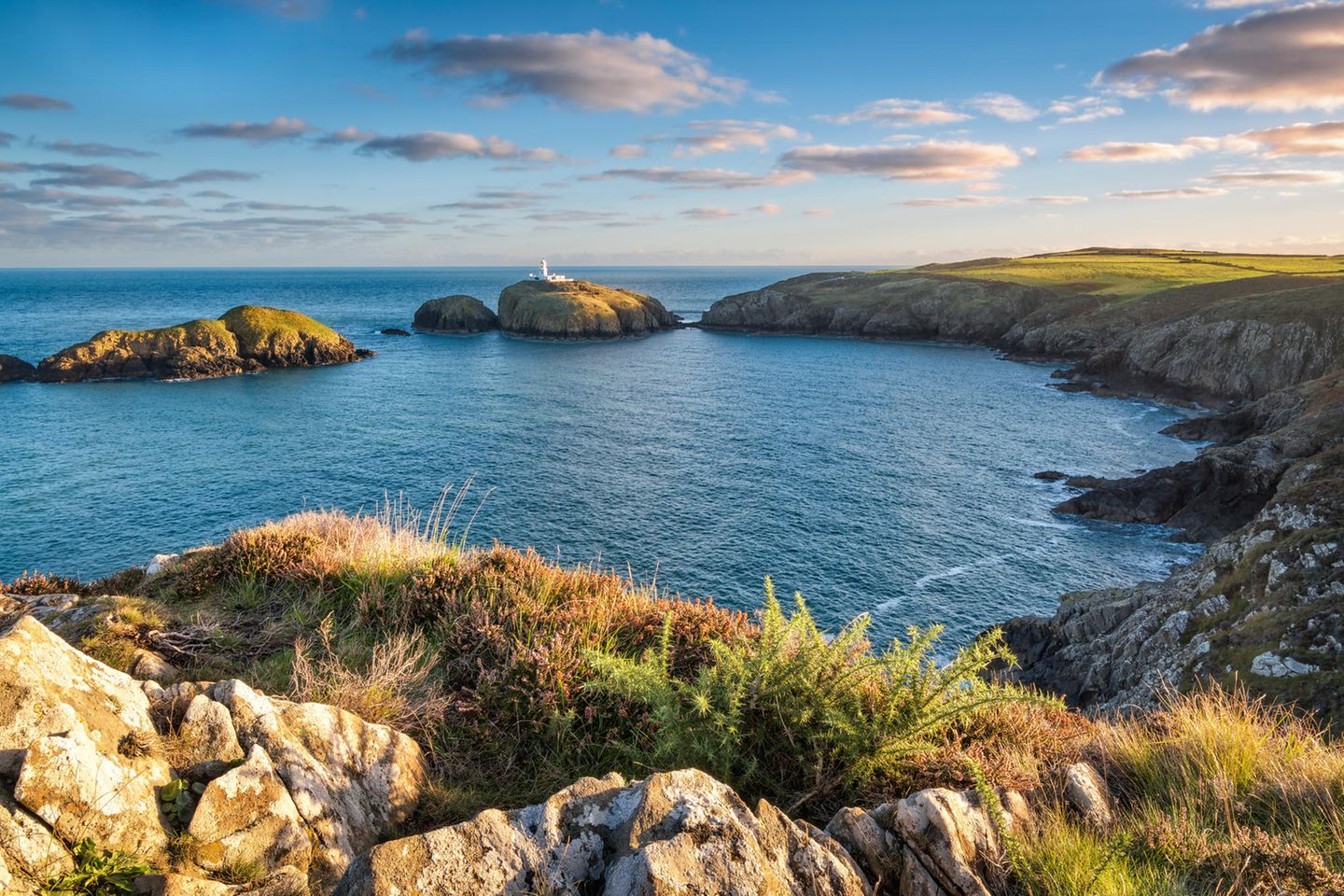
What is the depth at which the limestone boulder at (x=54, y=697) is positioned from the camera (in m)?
4.45

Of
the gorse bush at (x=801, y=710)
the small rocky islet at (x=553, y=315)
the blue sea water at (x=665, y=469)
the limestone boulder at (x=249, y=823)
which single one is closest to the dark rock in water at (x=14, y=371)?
the blue sea water at (x=665, y=469)

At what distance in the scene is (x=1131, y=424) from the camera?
6525 cm

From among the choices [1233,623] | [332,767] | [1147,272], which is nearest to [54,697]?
[332,767]

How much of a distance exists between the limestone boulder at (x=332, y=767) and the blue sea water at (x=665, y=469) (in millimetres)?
17294

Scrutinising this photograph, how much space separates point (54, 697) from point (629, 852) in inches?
165

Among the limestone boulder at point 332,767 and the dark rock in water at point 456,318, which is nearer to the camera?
the limestone boulder at point 332,767

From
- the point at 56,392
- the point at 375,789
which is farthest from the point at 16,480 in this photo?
the point at 375,789

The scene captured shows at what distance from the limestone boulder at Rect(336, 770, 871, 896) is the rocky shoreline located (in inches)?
283

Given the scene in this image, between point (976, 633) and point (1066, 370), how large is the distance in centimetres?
7411

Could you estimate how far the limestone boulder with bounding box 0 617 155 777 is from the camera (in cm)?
445

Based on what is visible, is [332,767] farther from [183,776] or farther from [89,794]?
[89,794]

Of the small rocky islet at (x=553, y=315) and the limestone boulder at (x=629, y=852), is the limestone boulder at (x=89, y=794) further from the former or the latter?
the small rocky islet at (x=553, y=315)

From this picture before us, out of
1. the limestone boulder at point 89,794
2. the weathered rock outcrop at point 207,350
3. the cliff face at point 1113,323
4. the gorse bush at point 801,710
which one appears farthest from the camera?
the weathered rock outcrop at point 207,350

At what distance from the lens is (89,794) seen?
4.25m
